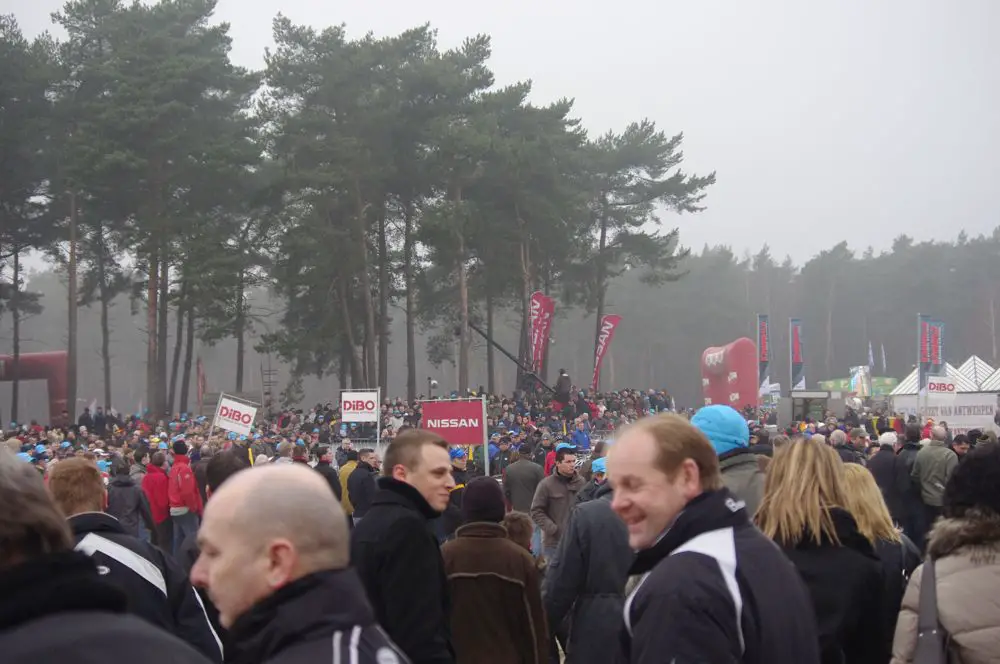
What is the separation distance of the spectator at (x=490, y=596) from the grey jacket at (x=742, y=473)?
1.25 m

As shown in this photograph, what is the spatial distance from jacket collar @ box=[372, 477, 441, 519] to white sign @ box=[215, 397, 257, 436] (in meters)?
14.5

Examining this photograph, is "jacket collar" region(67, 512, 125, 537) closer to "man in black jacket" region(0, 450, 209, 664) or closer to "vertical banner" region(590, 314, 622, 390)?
"man in black jacket" region(0, 450, 209, 664)

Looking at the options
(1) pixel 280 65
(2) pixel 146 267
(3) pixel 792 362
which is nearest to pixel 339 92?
(1) pixel 280 65

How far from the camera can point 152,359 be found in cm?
4272

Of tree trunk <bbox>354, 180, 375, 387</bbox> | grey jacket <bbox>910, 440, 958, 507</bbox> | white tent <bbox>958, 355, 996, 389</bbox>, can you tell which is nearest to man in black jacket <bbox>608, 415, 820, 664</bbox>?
grey jacket <bbox>910, 440, 958, 507</bbox>

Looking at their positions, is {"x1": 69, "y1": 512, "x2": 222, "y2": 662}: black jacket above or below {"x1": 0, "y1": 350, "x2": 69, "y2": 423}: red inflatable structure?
below

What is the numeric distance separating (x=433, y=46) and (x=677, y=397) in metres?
62.1

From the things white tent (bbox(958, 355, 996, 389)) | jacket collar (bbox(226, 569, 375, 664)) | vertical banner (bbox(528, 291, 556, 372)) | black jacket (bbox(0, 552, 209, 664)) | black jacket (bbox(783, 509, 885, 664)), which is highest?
vertical banner (bbox(528, 291, 556, 372))

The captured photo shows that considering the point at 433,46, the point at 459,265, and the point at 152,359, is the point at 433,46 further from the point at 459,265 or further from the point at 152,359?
the point at 152,359

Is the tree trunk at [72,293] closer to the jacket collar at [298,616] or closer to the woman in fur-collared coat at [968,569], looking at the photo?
the woman in fur-collared coat at [968,569]

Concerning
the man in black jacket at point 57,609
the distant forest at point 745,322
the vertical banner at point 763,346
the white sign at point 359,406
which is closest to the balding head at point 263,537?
the man in black jacket at point 57,609

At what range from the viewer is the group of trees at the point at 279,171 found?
3966 cm

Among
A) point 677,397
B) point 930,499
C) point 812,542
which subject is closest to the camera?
point 812,542

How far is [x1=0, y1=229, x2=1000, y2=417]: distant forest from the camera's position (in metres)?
93.1
